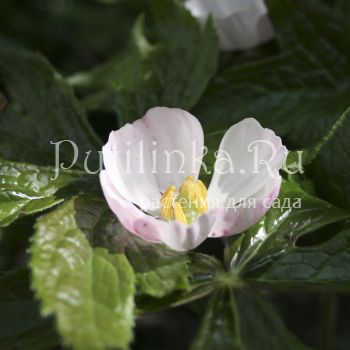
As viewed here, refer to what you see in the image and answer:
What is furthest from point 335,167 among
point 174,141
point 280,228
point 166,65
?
point 166,65

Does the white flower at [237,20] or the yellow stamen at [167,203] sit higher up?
the white flower at [237,20]

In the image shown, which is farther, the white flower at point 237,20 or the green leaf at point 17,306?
the white flower at point 237,20

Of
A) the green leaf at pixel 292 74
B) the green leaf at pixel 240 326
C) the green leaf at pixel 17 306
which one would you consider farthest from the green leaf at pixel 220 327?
the green leaf at pixel 292 74

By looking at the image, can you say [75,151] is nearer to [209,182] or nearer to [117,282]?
[209,182]

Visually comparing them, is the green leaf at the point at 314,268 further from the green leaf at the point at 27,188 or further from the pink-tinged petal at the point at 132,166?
the green leaf at the point at 27,188

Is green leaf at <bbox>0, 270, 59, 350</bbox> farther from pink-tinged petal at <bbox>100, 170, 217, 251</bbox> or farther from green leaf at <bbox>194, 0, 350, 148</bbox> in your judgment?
green leaf at <bbox>194, 0, 350, 148</bbox>

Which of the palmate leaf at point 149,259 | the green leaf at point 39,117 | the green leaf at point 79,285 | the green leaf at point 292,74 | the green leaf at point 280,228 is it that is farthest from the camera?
the green leaf at point 292,74

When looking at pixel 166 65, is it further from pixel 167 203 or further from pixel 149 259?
pixel 149 259

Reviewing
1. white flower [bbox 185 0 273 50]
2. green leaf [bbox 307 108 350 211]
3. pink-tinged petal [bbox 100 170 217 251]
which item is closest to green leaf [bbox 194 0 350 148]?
white flower [bbox 185 0 273 50]
